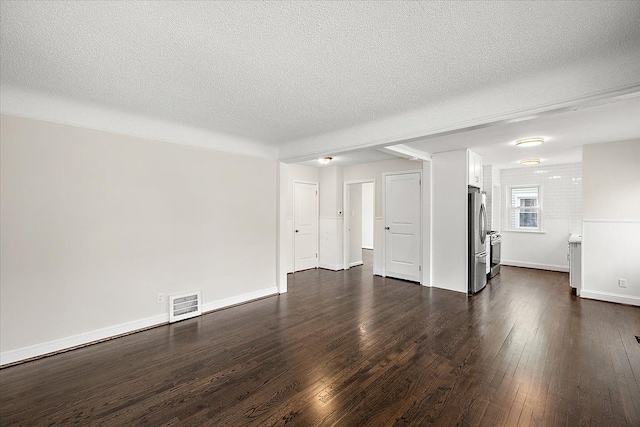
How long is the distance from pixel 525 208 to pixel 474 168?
3039mm

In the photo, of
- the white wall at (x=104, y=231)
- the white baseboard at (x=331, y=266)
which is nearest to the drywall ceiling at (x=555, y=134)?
the white wall at (x=104, y=231)

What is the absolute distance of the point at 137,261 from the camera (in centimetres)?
346

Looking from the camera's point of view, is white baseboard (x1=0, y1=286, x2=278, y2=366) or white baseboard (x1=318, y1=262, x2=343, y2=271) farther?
white baseboard (x1=318, y1=262, x2=343, y2=271)

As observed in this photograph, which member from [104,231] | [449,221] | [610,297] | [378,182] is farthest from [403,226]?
[104,231]

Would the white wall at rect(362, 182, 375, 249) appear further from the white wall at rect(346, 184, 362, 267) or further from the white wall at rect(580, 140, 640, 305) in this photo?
the white wall at rect(580, 140, 640, 305)

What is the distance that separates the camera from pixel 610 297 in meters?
4.52

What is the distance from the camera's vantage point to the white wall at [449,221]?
16.4ft

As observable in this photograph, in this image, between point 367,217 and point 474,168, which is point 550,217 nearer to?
point 474,168

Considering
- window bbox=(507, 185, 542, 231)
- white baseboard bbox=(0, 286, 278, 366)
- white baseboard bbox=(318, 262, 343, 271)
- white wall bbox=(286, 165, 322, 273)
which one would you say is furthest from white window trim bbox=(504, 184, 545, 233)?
white baseboard bbox=(0, 286, 278, 366)

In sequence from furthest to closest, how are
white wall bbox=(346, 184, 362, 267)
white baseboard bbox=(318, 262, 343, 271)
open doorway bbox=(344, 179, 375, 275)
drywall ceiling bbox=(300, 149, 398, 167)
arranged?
1. white wall bbox=(346, 184, 362, 267)
2. open doorway bbox=(344, 179, 375, 275)
3. white baseboard bbox=(318, 262, 343, 271)
4. drywall ceiling bbox=(300, 149, 398, 167)

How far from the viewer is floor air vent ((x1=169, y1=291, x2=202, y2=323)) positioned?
3.73 meters

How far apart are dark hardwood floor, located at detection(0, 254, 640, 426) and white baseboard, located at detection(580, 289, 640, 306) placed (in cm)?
52

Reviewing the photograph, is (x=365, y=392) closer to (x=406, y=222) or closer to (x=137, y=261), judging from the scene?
(x=137, y=261)

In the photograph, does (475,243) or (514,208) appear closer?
Result: (475,243)
